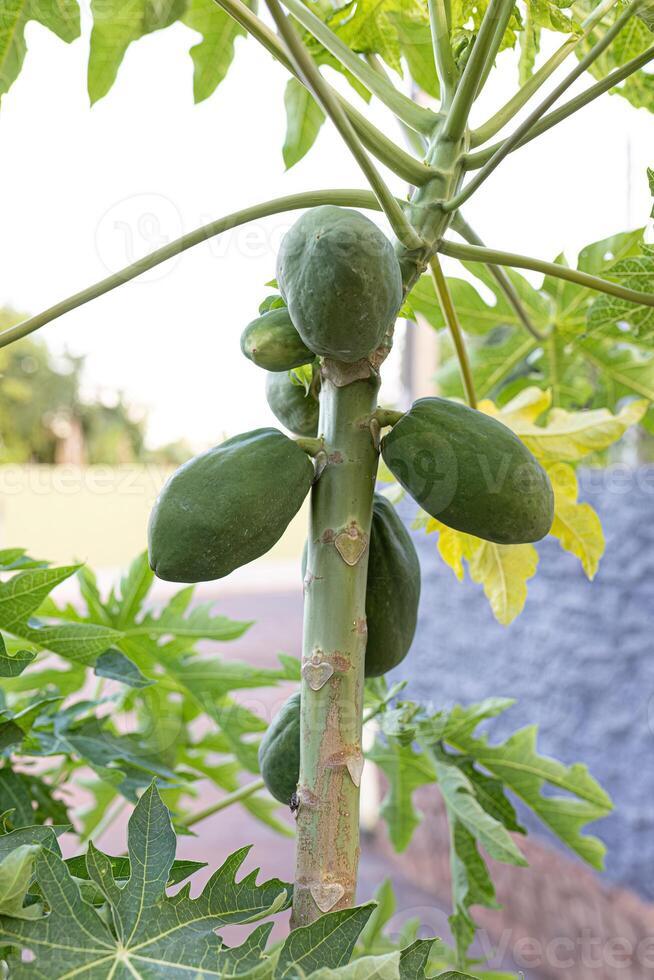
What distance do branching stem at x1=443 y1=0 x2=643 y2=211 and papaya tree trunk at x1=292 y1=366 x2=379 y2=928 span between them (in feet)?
0.40

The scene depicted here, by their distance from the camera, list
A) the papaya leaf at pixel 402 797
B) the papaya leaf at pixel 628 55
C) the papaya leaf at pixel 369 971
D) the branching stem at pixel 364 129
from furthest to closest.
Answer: the papaya leaf at pixel 402 797, the papaya leaf at pixel 628 55, the branching stem at pixel 364 129, the papaya leaf at pixel 369 971

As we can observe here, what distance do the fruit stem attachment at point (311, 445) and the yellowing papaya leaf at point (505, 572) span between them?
0.27m

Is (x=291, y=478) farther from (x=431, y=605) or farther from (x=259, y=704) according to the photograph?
(x=431, y=605)

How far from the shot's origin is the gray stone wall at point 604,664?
6.50 feet

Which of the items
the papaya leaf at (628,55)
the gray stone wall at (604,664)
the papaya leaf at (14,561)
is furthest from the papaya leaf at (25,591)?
the gray stone wall at (604,664)

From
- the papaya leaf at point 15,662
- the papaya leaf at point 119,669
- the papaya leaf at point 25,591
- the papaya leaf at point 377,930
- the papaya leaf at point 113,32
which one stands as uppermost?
the papaya leaf at point 113,32

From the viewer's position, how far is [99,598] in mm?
905

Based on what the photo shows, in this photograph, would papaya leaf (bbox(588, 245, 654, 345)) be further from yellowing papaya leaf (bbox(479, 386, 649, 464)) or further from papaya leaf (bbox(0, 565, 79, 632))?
papaya leaf (bbox(0, 565, 79, 632))

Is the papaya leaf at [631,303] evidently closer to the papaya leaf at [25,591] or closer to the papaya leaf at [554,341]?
the papaya leaf at [554,341]

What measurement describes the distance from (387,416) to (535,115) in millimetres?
178

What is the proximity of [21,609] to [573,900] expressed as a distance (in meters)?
2.02

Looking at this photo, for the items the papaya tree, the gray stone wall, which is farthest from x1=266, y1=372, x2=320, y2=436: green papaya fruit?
the gray stone wall

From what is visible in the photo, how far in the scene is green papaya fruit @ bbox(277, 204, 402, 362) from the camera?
0.39 metres

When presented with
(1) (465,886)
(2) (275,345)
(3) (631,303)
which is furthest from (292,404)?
(1) (465,886)
